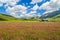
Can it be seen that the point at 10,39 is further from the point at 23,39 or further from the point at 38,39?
the point at 38,39

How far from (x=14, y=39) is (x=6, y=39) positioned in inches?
22.9

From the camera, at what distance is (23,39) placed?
440 inches

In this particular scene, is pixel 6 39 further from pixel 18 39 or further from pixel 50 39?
pixel 50 39

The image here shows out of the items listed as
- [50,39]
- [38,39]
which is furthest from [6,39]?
[50,39]

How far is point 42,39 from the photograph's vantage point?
37.0 feet

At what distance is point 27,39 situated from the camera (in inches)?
451

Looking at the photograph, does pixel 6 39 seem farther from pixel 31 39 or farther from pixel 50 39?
pixel 50 39

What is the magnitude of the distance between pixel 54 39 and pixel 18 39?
2.28 metres

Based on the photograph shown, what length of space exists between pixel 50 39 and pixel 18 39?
2067 mm

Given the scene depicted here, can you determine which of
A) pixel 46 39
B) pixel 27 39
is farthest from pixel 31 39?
pixel 46 39

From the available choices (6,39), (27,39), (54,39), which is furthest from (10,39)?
(54,39)

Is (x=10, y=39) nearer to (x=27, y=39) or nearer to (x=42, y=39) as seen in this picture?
(x=27, y=39)

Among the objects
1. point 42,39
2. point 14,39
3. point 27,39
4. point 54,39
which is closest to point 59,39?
point 54,39

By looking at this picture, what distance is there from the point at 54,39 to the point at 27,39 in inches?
66.6
